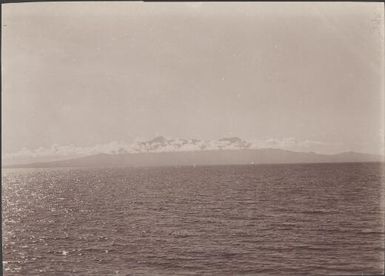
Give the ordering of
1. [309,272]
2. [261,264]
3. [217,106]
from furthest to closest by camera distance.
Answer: [217,106], [261,264], [309,272]

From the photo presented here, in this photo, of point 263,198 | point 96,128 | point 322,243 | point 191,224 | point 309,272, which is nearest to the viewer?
point 309,272

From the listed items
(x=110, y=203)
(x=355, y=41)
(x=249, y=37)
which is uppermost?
(x=249, y=37)

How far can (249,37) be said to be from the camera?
26359 mm

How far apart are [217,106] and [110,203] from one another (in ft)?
130

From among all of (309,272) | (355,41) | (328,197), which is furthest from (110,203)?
(355,41)

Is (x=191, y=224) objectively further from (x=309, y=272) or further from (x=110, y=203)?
(x=110, y=203)

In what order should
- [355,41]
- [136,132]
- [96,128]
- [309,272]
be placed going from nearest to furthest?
[355,41] → [309,272] → [96,128] → [136,132]

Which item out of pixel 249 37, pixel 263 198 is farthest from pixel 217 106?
pixel 249 37

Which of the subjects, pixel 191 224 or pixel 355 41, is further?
pixel 191 224

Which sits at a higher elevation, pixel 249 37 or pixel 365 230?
pixel 249 37

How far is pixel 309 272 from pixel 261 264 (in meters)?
3.51

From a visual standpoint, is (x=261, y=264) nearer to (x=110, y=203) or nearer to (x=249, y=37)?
(x=249, y=37)

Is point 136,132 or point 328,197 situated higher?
point 136,132

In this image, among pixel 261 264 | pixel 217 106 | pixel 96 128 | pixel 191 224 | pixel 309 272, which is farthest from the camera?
pixel 96 128
